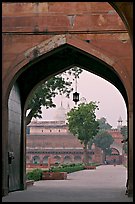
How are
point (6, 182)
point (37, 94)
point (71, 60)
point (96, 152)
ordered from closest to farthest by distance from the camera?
point (6, 182)
point (71, 60)
point (37, 94)
point (96, 152)

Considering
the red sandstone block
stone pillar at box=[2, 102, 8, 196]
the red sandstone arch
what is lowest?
the red sandstone block

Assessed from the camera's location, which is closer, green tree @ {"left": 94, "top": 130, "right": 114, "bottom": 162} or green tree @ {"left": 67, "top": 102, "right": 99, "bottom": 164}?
green tree @ {"left": 67, "top": 102, "right": 99, "bottom": 164}

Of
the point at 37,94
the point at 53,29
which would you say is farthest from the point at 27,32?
the point at 37,94

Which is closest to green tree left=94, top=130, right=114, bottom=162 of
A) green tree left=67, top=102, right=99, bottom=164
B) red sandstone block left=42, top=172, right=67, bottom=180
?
green tree left=67, top=102, right=99, bottom=164

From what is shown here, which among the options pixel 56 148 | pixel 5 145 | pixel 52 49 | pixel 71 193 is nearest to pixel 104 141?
pixel 56 148

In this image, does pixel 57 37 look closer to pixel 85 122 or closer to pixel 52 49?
pixel 52 49

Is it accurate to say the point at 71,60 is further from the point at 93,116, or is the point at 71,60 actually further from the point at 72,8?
the point at 93,116

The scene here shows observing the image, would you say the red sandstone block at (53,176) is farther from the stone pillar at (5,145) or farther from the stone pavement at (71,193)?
the stone pillar at (5,145)

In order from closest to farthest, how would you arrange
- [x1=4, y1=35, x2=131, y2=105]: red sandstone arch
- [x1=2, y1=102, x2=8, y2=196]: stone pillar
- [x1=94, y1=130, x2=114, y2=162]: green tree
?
[x1=2, y1=102, x2=8, y2=196]: stone pillar
[x1=4, y1=35, x2=131, y2=105]: red sandstone arch
[x1=94, y1=130, x2=114, y2=162]: green tree

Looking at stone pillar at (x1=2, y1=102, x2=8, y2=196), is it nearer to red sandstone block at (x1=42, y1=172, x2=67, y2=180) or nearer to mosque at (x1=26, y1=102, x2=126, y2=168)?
red sandstone block at (x1=42, y1=172, x2=67, y2=180)

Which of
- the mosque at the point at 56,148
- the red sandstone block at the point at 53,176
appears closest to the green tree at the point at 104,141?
the mosque at the point at 56,148

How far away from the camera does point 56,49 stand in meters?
10.9

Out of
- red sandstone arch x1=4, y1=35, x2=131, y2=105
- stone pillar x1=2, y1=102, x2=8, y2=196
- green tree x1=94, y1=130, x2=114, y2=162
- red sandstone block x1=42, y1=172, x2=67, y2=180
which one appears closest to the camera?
stone pillar x1=2, y1=102, x2=8, y2=196

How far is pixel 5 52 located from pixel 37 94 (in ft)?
21.4
